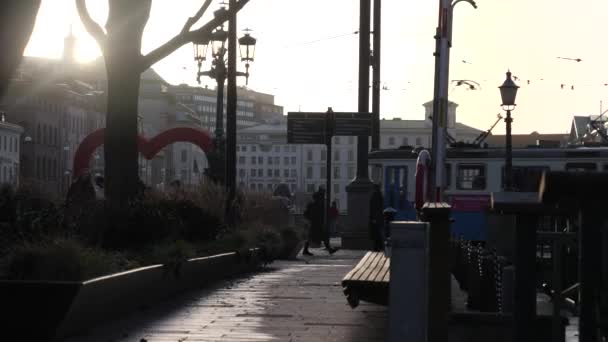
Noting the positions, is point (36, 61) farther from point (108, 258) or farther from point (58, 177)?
point (108, 258)

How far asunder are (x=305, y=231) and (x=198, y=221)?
1601cm

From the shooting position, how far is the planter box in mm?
10938

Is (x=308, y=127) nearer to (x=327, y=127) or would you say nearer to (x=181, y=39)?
(x=327, y=127)

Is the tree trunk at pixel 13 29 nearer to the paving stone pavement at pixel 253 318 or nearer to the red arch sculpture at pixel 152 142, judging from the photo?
the paving stone pavement at pixel 253 318

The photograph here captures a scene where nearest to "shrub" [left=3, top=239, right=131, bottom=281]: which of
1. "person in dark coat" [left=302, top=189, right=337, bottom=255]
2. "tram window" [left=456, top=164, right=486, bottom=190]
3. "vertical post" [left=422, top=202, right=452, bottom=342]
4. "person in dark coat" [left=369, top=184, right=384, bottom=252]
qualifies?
"vertical post" [left=422, top=202, right=452, bottom=342]

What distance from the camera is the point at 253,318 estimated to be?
13.3m

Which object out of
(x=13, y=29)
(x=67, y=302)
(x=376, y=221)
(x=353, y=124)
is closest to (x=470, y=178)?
(x=353, y=124)

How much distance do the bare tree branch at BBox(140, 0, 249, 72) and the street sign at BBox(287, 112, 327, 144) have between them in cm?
2399

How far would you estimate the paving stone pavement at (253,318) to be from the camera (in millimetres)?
11641

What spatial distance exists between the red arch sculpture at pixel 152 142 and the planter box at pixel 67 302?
80.6 ft

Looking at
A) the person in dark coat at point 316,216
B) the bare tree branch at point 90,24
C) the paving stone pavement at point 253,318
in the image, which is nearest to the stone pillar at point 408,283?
the paving stone pavement at point 253,318

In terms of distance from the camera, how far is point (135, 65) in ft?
63.4

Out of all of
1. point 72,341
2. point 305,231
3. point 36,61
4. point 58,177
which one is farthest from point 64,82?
point 72,341

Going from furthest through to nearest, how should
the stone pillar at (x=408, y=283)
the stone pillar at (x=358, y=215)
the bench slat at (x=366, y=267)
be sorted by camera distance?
the stone pillar at (x=358, y=215) → the bench slat at (x=366, y=267) → the stone pillar at (x=408, y=283)
